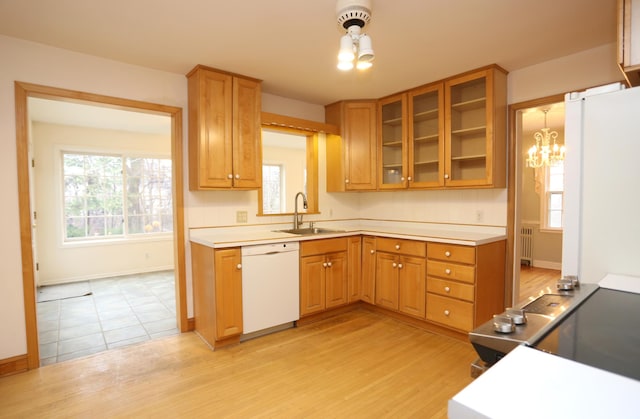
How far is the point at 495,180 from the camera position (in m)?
2.85

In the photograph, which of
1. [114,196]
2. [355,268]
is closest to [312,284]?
[355,268]

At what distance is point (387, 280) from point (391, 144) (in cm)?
150

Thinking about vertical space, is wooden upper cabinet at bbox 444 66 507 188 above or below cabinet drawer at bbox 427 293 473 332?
above

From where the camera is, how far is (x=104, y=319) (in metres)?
3.36

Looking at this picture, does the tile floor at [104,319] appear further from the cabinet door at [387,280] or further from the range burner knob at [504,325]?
the range burner knob at [504,325]

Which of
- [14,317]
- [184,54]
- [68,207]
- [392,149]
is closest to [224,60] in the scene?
[184,54]

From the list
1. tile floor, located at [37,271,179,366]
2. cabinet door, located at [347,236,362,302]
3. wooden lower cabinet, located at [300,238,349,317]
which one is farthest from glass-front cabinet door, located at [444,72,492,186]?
tile floor, located at [37,271,179,366]

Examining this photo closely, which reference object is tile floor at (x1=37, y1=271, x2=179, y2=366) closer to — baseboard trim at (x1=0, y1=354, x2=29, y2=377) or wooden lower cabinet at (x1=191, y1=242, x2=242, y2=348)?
baseboard trim at (x1=0, y1=354, x2=29, y2=377)

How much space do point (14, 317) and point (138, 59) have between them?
2.15 m

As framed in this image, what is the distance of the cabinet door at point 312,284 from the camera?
10.1 ft

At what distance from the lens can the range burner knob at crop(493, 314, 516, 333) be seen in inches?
31.2

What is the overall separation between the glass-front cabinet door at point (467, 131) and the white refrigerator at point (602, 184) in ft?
5.18

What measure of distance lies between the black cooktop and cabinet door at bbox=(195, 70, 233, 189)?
103 inches

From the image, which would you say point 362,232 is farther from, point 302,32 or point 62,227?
point 62,227
